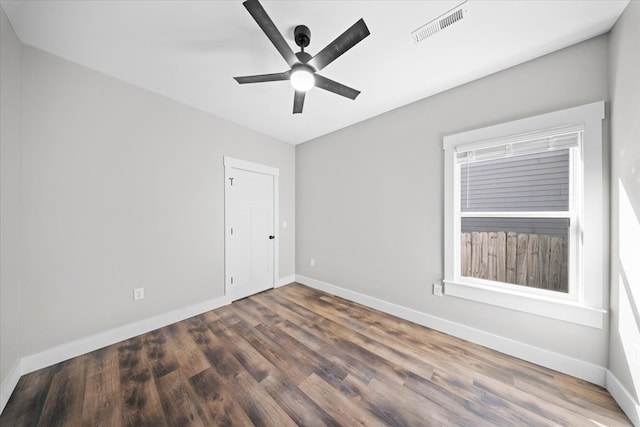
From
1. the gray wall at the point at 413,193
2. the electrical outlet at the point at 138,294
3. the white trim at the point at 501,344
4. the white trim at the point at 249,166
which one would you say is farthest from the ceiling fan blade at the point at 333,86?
the electrical outlet at the point at 138,294

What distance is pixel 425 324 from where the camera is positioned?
97.0 inches

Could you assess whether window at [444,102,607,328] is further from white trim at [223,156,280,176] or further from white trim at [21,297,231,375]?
white trim at [21,297,231,375]

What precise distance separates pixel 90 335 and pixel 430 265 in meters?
3.46

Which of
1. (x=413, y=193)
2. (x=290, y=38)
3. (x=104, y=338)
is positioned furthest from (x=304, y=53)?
(x=104, y=338)

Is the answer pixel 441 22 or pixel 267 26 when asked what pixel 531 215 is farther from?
pixel 267 26

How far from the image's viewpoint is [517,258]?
81.0 inches

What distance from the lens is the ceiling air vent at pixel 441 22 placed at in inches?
56.6

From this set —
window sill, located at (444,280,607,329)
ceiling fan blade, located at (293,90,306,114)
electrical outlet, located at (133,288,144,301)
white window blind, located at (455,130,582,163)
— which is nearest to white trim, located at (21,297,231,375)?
electrical outlet, located at (133,288,144,301)

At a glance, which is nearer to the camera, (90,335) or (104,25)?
(104,25)

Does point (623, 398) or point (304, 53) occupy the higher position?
point (304, 53)

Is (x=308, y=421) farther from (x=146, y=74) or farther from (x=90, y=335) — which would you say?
(x=146, y=74)

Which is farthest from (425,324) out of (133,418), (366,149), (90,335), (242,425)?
(90,335)

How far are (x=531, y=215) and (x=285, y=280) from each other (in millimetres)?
3385

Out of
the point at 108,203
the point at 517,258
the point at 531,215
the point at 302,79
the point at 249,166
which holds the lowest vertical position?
the point at 517,258
